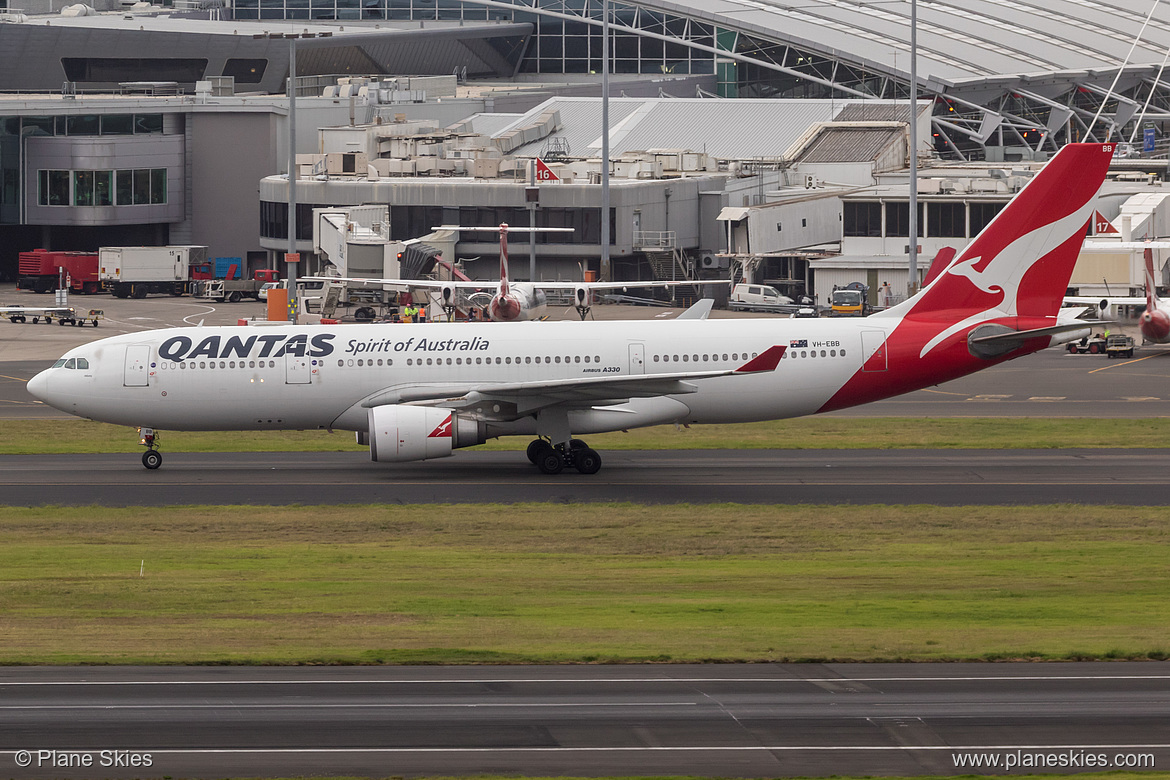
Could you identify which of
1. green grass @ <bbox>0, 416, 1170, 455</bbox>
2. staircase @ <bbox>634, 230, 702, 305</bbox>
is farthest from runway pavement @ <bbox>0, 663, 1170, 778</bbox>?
staircase @ <bbox>634, 230, 702, 305</bbox>

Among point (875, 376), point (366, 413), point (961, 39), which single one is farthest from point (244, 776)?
point (961, 39)

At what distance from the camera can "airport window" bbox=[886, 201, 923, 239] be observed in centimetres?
9319

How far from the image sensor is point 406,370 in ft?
135

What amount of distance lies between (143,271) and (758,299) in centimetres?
4120

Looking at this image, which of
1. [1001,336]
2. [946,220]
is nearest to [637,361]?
[1001,336]

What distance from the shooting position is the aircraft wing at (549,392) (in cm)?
3841

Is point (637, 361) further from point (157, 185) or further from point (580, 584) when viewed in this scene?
point (157, 185)

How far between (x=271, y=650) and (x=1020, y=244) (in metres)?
26.5

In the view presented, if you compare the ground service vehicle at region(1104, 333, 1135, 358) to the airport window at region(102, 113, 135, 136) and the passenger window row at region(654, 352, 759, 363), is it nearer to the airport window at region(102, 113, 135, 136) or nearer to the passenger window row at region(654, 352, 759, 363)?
the passenger window row at region(654, 352, 759, 363)

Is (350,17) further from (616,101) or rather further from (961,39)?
(961,39)

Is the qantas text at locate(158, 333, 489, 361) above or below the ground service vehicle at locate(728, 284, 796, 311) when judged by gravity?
below

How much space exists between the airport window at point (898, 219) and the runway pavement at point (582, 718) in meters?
73.2

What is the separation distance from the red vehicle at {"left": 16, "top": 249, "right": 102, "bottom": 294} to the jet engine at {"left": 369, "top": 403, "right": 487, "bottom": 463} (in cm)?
6944

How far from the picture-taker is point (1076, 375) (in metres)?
63.3
